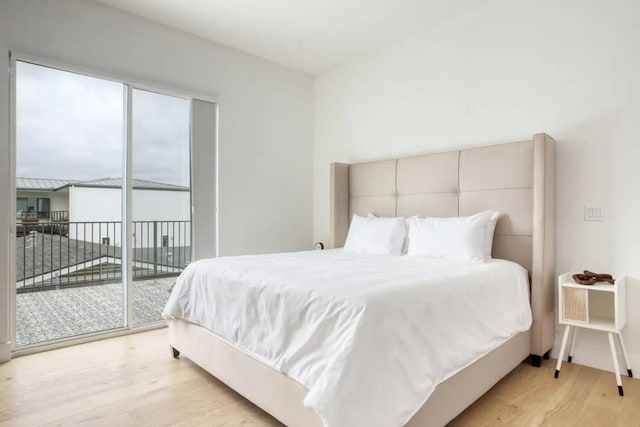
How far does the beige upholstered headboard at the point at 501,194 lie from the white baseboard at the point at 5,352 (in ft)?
9.91

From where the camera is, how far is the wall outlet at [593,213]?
2.39 m

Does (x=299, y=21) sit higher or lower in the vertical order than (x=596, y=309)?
higher

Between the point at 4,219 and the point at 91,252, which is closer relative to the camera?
the point at 4,219

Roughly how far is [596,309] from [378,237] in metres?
1.56

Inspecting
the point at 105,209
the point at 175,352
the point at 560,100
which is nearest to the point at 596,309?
the point at 560,100

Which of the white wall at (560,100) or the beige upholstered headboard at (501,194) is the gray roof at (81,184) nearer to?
the beige upholstered headboard at (501,194)

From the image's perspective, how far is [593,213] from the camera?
2416 millimetres

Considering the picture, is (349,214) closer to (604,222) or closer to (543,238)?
(543,238)

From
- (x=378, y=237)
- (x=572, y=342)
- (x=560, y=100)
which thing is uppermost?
(x=560, y=100)

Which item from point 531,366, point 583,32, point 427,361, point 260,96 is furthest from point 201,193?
point 583,32

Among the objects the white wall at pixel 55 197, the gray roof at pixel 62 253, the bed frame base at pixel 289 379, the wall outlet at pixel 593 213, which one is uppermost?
the white wall at pixel 55 197

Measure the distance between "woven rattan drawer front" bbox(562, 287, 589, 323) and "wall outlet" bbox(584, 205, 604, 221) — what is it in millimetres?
551

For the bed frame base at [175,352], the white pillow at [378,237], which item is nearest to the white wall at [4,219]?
the bed frame base at [175,352]

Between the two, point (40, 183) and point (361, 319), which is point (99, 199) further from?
point (361, 319)
